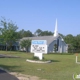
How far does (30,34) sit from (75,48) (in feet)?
148

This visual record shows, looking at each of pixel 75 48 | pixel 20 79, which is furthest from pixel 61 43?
pixel 20 79

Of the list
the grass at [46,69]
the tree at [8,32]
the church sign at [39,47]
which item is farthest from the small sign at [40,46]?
the tree at [8,32]

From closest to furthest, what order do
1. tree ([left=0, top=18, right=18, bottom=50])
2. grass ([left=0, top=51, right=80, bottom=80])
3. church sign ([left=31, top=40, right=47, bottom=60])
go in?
1. grass ([left=0, top=51, right=80, bottom=80])
2. church sign ([left=31, top=40, right=47, bottom=60])
3. tree ([left=0, top=18, right=18, bottom=50])

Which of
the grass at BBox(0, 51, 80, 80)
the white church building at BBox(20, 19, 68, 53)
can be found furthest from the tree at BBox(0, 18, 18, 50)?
the grass at BBox(0, 51, 80, 80)

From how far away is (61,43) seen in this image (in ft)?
239

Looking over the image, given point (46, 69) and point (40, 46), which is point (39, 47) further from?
point (46, 69)

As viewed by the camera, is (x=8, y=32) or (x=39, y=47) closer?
(x=39, y=47)

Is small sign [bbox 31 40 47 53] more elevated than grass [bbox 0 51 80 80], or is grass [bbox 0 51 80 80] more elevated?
small sign [bbox 31 40 47 53]

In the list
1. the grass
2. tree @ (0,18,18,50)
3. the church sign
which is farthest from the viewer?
tree @ (0,18,18,50)

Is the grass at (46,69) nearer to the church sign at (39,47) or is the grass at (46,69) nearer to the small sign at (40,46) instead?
the church sign at (39,47)

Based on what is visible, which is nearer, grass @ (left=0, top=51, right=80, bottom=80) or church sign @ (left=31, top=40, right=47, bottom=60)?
grass @ (left=0, top=51, right=80, bottom=80)

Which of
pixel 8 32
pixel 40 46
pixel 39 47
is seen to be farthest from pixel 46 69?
Result: pixel 8 32

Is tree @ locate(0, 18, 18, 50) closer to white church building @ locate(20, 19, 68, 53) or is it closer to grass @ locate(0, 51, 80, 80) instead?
white church building @ locate(20, 19, 68, 53)

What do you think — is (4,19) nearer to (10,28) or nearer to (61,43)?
(10,28)
